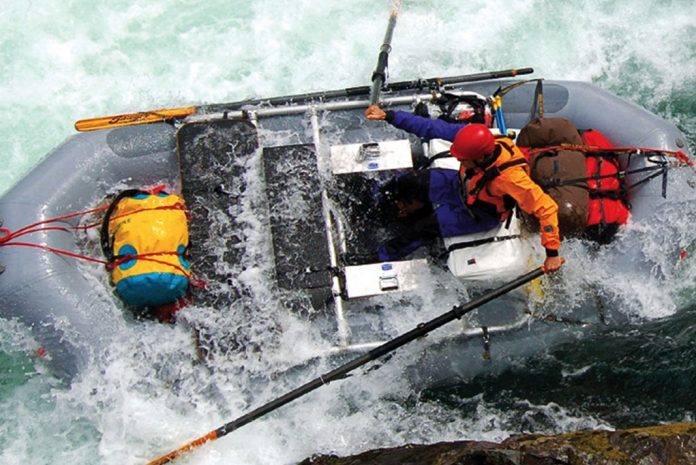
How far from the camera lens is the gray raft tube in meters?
4.89

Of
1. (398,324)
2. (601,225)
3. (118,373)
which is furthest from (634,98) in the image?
(118,373)

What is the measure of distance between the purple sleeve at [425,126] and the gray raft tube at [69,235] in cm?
178

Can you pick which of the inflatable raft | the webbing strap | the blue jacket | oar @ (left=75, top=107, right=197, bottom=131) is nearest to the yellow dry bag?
the inflatable raft

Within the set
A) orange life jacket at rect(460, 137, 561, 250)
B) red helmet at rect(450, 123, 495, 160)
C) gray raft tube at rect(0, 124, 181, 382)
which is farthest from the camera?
gray raft tube at rect(0, 124, 181, 382)

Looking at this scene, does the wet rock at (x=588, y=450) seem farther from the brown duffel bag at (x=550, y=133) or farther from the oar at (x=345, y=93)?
the oar at (x=345, y=93)

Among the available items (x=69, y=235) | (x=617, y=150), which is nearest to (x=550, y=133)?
(x=617, y=150)

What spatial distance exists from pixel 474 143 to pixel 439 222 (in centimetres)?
79

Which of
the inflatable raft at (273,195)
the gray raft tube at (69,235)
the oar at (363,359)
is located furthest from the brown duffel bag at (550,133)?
the gray raft tube at (69,235)

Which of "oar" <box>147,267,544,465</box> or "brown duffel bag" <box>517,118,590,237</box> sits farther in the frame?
"brown duffel bag" <box>517,118,590,237</box>

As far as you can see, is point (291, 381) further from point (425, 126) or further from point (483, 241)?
point (425, 126)

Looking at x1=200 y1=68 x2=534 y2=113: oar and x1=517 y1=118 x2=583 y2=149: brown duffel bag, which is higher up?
x1=200 y1=68 x2=534 y2=113: oar

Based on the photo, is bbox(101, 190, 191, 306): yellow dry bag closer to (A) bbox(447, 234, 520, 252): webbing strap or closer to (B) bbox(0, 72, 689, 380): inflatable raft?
(B) bbox(0, 72, 689, 380): inflatable raft

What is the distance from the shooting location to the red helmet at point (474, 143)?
4.29 m

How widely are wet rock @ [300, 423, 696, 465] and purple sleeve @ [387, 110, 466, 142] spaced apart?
2.03 metres
